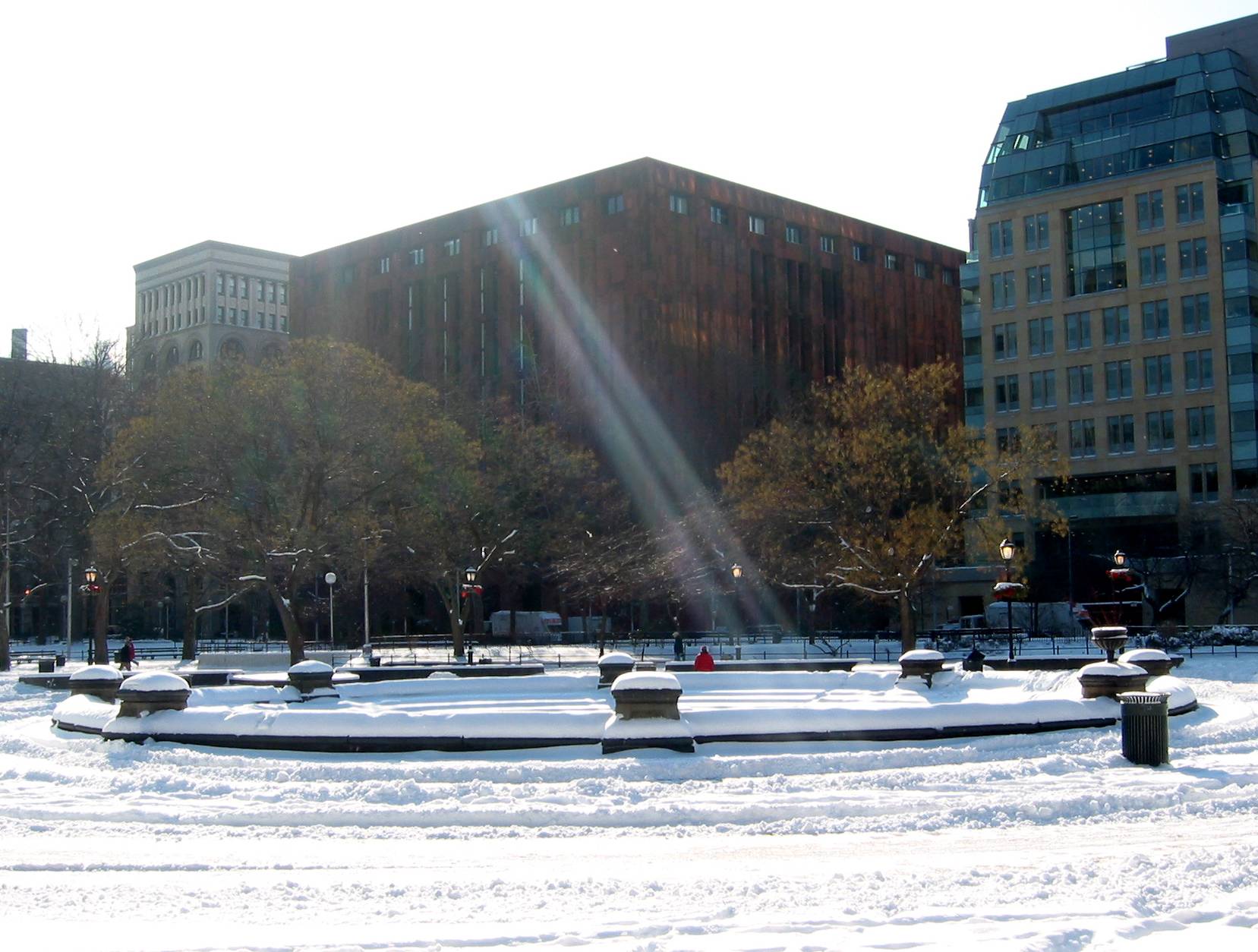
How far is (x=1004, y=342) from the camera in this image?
85250 millimetres

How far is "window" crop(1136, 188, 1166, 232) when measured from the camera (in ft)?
261

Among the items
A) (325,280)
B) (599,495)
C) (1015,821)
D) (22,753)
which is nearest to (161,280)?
(325,280)

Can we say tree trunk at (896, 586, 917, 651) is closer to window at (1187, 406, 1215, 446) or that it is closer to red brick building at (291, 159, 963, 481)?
red brick building at (291, 159, 963, 481)

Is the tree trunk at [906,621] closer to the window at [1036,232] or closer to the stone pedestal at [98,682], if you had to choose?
the stone pedestal at [98,682]

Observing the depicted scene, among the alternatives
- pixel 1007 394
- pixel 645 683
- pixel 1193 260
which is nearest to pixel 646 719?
pixel 645 683

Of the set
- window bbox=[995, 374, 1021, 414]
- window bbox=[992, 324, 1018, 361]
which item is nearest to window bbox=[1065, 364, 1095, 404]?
window bbox=[995, 374, 1021, 414]

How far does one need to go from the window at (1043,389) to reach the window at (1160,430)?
225 inches

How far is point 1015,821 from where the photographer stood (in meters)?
14.2

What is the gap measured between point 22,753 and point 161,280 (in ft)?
521

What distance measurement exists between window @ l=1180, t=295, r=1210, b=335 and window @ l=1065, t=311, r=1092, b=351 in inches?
214

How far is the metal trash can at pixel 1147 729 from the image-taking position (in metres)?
17.6

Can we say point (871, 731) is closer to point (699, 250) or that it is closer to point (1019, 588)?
point (1019, 588)

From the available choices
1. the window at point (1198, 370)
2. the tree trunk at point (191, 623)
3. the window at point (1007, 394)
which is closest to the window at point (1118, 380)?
the window at point (1198, 370)

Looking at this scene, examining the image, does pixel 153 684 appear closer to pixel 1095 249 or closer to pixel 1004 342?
pixel 1004 342
